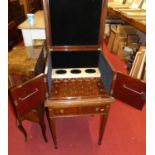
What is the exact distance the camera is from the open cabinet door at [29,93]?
84 centimetres

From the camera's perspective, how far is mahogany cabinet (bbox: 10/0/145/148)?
1.01m

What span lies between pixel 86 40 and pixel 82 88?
0.39 m

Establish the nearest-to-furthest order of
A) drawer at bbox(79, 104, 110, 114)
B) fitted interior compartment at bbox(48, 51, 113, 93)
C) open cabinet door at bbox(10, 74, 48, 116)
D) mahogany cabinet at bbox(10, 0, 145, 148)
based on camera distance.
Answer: open cabinet door at bbox(10, 74, 48, 116) < mahogany cabinet at bbox(10, 0, 145, 148) < drawer at bbox(79, 104, 110, 114) < fitted interior compartment at bbox(48, 51, 113, 93)

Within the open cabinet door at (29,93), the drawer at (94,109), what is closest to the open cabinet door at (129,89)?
the drawer at (94,109)

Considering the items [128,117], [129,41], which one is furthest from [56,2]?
[129,41]

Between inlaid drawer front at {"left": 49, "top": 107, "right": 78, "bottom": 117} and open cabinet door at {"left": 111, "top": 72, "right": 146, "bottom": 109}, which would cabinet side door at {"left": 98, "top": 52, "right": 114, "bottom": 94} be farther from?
inlaid drawer front at {"left": 49, "top": 107, "right": 78, "bottom": 117}

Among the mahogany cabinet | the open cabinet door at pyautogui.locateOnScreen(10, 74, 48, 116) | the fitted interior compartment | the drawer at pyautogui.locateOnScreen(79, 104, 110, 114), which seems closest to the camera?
the open cabinet door at pyautogui.locateOnScreen(10, 74, 48, 116)

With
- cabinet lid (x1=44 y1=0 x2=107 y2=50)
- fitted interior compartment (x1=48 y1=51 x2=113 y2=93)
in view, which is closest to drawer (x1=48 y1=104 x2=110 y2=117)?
fitted interior compartment (x1=48 y1=51 x2=113 y2=93)

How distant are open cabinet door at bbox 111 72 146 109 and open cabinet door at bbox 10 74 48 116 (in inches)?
17.2

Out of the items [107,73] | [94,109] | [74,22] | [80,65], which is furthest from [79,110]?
[74,22]

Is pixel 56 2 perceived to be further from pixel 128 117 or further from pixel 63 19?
pixel 128 117

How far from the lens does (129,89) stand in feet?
3.12

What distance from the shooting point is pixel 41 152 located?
1316mm

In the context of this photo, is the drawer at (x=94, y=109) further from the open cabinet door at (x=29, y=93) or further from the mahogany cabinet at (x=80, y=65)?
the open cabinet door at (x=29, y=93)
